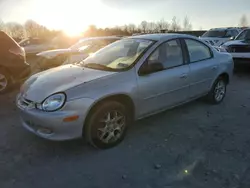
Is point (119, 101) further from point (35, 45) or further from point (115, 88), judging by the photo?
point (35, 45)

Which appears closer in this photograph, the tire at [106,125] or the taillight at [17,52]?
the tire at [106,125]

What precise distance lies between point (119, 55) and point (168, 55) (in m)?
0.84

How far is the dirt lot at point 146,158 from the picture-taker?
3.28 m

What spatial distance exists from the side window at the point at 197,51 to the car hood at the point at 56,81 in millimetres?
1861

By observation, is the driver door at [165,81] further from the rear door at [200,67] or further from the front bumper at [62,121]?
the front bumper at [62,121]

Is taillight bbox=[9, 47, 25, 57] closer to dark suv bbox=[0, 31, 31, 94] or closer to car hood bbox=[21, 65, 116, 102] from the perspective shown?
dark suv bbox=[0, 31, 31, 94]

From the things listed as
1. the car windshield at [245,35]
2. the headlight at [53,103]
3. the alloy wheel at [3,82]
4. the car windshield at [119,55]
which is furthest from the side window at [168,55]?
the car windshield at [245,35]

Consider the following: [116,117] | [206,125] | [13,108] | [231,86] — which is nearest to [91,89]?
[116,117]

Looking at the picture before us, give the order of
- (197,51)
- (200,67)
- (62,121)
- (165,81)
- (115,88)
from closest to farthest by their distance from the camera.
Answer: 1. (62,121)
2. (115,88)
3. (165,81)
4. (200,67)
5. (197,51)

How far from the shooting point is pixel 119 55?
15.7 ft

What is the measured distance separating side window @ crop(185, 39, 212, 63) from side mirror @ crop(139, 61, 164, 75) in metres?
Result: 1.02

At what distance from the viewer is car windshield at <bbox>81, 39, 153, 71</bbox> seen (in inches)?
175

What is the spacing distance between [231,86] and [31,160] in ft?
20.1

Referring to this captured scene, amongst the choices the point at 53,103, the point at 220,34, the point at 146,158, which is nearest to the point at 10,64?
the point at 53,103
